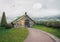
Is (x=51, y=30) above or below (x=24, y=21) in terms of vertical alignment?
below

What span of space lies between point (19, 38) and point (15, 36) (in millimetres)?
548

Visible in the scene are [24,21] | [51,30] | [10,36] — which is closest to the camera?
[10,36]

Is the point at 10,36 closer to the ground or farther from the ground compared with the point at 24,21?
closer to the ground

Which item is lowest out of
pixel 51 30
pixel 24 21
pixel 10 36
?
pixel 10 36

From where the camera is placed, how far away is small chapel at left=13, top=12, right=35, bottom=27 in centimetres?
2097

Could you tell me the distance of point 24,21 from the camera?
22.4 m

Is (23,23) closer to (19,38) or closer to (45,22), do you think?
(45,22)

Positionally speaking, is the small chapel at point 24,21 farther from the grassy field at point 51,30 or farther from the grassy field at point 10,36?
the grassy field at point 10,36

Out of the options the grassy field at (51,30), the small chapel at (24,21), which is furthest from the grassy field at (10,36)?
the small chapel at (24,21)

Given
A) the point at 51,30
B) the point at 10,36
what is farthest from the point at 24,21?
the point at 10,36

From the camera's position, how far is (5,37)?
1514 centimetres

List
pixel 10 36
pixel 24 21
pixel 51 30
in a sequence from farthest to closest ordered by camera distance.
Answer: pixel 24 21
pixel 51 30
pixel 10 36

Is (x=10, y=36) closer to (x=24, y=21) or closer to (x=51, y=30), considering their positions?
(x=51, y=30)

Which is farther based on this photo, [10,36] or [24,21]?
[24,21]
